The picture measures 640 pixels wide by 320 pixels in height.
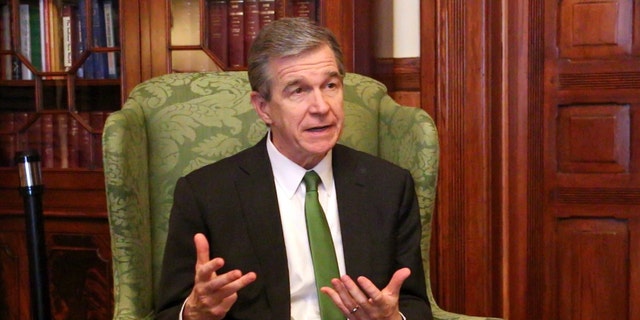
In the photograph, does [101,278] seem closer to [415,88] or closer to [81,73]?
[81,73]

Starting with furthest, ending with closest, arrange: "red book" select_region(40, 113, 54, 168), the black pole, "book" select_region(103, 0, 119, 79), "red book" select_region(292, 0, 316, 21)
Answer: "red book" select_region(40, 113, 54, 168), "book" select_region(103, 0, 119, 79), "red book" select_region(292, 0, 316, 21), the black pole

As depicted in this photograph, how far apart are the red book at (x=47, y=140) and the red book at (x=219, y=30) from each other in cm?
63

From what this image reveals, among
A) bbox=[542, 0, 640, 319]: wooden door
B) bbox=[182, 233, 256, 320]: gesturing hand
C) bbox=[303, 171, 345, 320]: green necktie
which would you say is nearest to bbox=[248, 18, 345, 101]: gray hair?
bbox=[303, 171, 345, 320]: green necktie

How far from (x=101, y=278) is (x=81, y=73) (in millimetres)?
666

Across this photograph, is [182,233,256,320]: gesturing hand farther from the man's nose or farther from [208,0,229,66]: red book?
[208,0,229,66]: red book

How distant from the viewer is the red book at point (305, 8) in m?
2.44

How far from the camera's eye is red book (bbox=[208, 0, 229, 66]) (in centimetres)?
247

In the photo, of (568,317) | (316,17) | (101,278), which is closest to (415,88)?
(316,17)

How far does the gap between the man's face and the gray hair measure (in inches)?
0.6

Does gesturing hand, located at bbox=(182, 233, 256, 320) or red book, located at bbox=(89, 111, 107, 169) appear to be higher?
red book, located at bbox=(89, 111, 107, 169)

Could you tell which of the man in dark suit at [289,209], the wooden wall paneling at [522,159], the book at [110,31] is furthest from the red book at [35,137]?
the wooden wall paneling at [522,159]

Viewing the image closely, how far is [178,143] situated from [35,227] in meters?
0.55

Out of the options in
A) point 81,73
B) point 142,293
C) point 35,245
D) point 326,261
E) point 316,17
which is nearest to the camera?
point 326,261

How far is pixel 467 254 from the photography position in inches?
101
